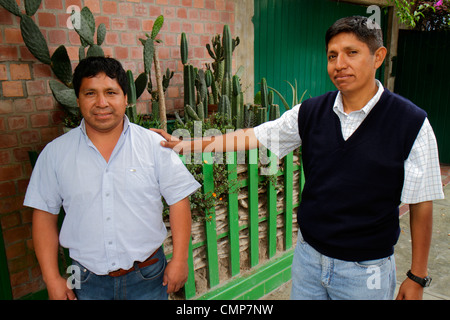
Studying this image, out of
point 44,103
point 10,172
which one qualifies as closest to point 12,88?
point 44,103

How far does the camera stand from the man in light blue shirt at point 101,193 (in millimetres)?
1614

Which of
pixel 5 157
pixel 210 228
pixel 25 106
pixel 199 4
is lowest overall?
pixel 210 228

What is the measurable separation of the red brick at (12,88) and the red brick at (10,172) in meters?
0.51

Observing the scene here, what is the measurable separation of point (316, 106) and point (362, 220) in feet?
1.87

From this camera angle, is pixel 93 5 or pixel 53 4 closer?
pixel 53 4

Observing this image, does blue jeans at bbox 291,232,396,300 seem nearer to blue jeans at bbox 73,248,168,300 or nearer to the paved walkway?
blue jeans at bbox 73,248,168,300

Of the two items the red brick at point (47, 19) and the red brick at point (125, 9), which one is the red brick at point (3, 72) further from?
the red brick at point (125, 9)

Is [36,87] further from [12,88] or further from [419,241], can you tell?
[419,241]

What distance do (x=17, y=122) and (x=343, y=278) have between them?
2403mm

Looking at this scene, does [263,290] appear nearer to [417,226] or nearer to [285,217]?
[285,217]

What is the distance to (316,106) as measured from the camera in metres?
1.73

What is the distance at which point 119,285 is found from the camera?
1.68m

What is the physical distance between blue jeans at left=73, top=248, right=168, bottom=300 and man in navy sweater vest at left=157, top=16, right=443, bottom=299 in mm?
771

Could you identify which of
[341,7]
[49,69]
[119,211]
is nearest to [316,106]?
[119,211]
